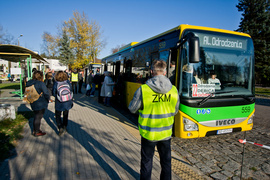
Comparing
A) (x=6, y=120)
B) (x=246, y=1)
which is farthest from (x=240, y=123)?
(x=246, y=1)

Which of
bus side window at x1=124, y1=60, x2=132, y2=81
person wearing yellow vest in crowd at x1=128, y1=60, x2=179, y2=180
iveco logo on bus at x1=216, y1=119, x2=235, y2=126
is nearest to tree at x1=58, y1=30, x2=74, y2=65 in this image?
bus side window at x1=124, y1=60, x2=132, y2=81

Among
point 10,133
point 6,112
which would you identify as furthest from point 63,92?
point 6,112

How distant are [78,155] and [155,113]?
2.42m

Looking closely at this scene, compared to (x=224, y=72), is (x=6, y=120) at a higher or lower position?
lower

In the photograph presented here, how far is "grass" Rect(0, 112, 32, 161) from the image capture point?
4.08 m

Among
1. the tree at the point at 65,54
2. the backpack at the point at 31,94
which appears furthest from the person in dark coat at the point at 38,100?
the tree at the point at 65,54

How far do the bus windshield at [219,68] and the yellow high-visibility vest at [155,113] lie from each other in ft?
6.87

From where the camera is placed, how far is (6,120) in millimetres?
6121

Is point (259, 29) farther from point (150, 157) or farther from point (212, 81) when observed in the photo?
point (150, 157)

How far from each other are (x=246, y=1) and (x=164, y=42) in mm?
28844

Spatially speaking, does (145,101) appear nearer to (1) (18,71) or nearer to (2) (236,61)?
(2) (236,61)

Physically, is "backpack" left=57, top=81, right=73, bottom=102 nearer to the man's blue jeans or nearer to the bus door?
the man's blue jeans

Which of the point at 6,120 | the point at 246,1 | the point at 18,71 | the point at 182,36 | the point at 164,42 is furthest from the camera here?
the point at 246,1

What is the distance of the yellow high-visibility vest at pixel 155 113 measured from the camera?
2.42 m
